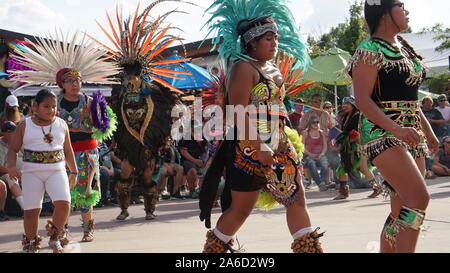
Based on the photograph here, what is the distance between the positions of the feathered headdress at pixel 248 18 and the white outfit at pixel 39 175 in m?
2.11

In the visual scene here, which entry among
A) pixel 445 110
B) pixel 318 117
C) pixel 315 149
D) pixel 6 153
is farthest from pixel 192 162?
pixel 445 110

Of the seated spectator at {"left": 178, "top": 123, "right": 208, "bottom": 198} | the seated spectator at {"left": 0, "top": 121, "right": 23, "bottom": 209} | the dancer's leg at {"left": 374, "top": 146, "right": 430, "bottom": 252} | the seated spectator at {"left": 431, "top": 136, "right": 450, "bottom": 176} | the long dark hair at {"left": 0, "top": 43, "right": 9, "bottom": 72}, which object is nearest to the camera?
the dancer's leg at {"left": 374, "top": 146, "right": 430, "bottom": 252}

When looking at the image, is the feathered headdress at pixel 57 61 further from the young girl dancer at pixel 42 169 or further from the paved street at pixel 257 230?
the paved street at pixel 257 230

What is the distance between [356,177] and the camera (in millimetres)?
13914

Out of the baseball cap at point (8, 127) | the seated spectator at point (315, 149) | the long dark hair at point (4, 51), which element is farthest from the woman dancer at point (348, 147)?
the long dark hair at point (4, 51)

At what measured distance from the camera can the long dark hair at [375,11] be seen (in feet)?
14.9

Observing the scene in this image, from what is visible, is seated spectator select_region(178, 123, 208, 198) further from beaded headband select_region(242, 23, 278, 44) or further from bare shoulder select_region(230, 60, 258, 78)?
bare shoulder select_region(230, 60, 258, 78)

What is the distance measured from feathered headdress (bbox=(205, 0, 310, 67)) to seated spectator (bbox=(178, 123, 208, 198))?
7.88 meters

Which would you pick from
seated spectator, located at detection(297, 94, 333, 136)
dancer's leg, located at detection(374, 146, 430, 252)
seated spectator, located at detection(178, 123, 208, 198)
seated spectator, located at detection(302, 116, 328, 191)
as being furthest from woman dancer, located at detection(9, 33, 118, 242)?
seated spectator, located at detection(302, 116, 328, 191)

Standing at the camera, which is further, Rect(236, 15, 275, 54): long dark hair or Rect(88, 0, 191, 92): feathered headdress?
Rect(88, 0, 191, 92): feathered headdress

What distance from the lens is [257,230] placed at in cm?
762

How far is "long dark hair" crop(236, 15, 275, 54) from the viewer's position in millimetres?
5000

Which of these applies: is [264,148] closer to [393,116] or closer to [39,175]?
[393,116]

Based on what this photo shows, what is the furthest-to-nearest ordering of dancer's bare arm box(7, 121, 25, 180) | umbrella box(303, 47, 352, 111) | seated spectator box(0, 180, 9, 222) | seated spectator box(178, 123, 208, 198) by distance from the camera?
umbrella box(303, 47, 352, 111), seated spectator box(178, 123, 208, 198), seated spectator box(0, 180, 9, 222), dancer's bare arm box(7, 121, 25, 180)
